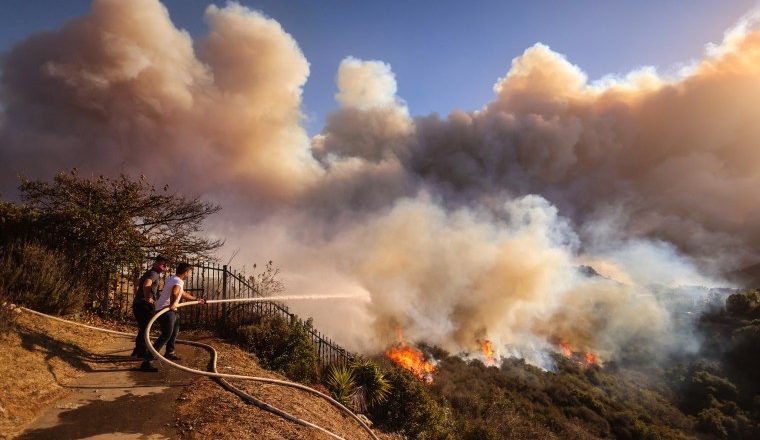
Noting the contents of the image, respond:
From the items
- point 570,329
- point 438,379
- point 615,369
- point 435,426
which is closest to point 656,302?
point 570,329

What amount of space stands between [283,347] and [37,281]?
15.3 ft

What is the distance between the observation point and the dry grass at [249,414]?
481cm

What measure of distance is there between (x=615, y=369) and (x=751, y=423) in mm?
12992

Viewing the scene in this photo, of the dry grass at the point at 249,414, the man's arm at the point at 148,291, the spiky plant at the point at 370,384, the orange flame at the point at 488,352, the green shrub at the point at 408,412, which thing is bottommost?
the orange flame at the point at 488,352

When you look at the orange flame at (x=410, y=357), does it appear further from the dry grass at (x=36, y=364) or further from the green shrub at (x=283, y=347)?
the dry grass at (x=36, y=364)

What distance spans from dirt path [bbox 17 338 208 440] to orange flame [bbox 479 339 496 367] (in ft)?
105

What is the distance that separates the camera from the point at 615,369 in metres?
39.8

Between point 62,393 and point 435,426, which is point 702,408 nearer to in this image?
point 435,426

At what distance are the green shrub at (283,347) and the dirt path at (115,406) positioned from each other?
1.72 m

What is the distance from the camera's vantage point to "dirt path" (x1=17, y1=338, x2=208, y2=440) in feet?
14.7

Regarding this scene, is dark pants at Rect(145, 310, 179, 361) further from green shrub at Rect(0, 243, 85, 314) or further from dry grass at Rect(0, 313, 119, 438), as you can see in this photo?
green shrub at Rect(0, 243, 85, 314)

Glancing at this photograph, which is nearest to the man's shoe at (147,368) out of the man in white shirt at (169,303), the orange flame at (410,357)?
the man in white shirt at (169,303)

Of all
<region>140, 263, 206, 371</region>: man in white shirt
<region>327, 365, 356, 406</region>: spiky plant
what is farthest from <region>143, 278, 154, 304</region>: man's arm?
<region>327, 365, 356, 406</region>: spiky plant

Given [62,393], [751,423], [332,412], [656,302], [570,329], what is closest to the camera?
[62,393]
